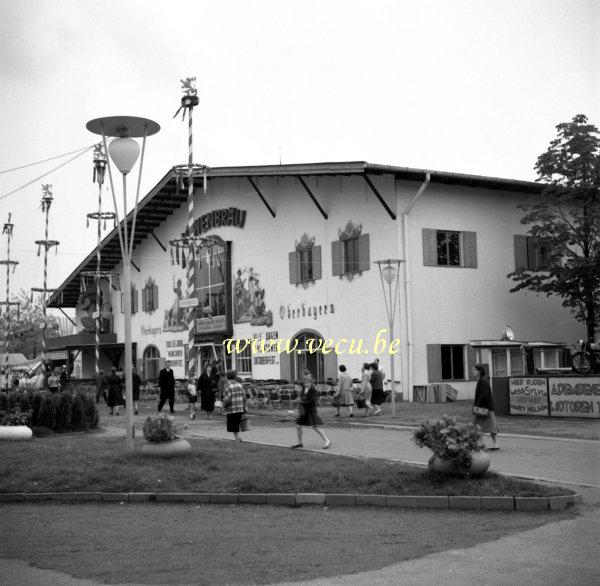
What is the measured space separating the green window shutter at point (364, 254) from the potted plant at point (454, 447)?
63.2 ft

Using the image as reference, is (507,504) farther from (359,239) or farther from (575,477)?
(359,239)

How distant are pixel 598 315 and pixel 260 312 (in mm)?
13384

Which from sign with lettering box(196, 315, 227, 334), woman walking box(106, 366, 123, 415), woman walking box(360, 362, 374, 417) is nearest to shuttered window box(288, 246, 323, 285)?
sign with lettering box(196, 315, 227, 334)

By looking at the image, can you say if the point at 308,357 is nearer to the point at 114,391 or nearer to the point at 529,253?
the point at 114,391

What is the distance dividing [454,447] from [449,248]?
20180mm

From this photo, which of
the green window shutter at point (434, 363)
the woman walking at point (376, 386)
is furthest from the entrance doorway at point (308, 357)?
the woman walking at point (376, 386)

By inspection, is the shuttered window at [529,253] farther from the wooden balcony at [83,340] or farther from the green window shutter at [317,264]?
the wooden balcony at [83,340]

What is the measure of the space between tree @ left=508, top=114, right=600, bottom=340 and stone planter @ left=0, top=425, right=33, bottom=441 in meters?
18.0

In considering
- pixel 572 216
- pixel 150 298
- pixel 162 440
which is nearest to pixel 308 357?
pixel 572 216

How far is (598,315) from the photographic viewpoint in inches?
1152

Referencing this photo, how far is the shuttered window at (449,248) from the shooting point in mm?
29703

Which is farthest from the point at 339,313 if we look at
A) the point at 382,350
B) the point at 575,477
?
the point at 575,477

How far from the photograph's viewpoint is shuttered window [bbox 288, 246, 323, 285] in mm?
32812

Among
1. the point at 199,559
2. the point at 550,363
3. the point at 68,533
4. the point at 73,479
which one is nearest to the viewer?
the point at 199,559
